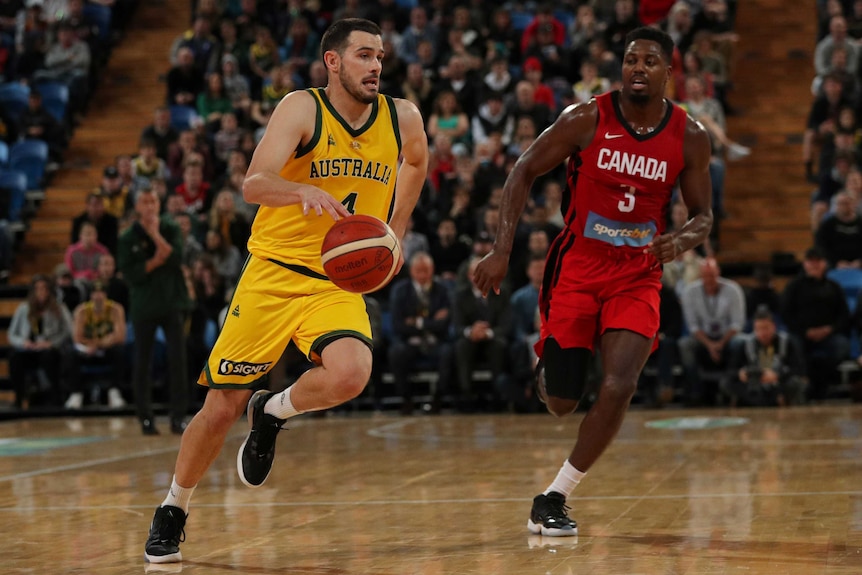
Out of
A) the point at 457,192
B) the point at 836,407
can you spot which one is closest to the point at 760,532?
the point at 836,407

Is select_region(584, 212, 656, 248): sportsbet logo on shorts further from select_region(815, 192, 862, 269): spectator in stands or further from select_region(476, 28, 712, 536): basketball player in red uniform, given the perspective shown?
select_region(815, 192, 862, 269): spectator in stands

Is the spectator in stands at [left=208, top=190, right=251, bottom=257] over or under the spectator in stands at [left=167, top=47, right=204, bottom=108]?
under

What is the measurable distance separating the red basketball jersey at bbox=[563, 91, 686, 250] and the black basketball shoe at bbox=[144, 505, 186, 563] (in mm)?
2088

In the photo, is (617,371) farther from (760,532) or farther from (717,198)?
(717,198)

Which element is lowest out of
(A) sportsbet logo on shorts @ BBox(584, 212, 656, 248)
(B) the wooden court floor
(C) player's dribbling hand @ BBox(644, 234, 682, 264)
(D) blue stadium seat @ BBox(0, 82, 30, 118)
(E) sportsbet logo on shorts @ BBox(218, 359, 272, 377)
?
(B) the wooden court floor

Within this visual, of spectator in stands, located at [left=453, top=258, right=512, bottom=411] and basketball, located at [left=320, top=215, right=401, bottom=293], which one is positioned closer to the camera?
basketball, located at [left=320, top=215, right=401, bottom=293]

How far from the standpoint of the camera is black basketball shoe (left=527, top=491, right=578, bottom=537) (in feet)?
17.3

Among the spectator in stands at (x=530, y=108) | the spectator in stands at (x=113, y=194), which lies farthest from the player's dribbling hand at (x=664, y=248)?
the spectator in stands at (x=113, y=194)

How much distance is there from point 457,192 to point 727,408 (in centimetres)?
379

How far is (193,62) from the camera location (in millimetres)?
17594

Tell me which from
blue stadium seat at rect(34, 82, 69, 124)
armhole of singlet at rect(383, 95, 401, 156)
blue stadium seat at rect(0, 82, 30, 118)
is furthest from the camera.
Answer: blue stadium seat at rect(34, 82, 69, 124)

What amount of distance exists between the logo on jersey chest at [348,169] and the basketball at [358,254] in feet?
0.92

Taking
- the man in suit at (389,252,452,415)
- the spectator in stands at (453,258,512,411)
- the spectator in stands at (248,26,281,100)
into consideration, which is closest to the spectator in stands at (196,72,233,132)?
the spectator in stands at (248,26,281,100)

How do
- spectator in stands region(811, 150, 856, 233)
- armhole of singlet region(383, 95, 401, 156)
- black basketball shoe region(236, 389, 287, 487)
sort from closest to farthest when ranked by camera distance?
1. black basketball shoe region(236, 389, 287, 487)
2. armhole of singlet region(383, 95, 401, 156)
3. spectator in stands region(811, 150, 856, 233)
